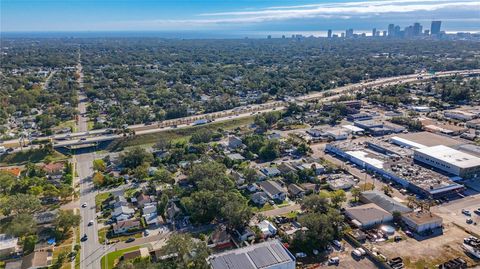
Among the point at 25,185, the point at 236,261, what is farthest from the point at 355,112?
the point at 25,185

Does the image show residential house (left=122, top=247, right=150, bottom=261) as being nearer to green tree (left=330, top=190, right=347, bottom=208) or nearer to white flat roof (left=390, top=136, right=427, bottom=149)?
green tree (left=330, top=190, right=347, bottom=208)

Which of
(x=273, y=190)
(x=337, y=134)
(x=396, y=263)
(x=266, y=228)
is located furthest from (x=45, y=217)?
(x=337, y=134)

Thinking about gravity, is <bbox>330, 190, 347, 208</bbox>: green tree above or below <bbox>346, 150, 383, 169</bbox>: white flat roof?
above

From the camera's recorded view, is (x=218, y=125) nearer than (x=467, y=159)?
No

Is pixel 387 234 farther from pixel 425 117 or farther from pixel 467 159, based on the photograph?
pixel 425 117

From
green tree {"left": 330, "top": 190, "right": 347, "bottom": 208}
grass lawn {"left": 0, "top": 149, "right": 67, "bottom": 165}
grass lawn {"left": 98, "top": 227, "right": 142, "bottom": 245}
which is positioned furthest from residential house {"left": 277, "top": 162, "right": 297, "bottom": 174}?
grass lawn {"left": 0, "top": 149, "right": 67, "bottom": 165}
